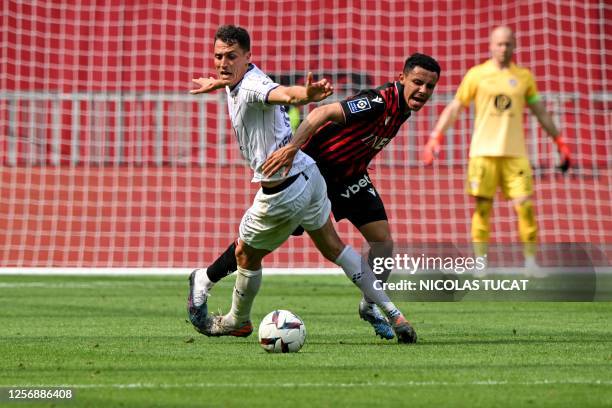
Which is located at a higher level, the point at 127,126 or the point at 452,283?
the point at 127,126

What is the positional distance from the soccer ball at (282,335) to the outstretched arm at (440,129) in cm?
418

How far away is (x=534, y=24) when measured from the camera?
68.3 ft

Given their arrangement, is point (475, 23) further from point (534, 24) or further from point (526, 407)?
point (526, 407)

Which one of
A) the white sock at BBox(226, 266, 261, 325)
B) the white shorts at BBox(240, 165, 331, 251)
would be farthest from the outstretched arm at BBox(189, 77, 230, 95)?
the white sock at BBox(226, 266, 261, 325)

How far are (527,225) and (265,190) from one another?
525 centimetres

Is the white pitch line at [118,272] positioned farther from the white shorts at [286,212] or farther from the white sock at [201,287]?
the white shorts at [286,212]

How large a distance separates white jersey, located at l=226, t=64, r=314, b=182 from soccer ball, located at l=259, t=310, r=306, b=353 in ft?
2.66

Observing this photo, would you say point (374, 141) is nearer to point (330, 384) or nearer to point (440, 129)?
point (330, 384)

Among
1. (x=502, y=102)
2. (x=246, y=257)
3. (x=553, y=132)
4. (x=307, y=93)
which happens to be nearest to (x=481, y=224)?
(x=553, y=132)

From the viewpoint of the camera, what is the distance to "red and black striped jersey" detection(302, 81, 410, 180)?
24.2 feet

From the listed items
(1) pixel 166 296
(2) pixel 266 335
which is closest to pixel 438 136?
(1) pixel 166 296

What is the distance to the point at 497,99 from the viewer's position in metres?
11.6

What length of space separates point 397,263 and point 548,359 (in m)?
3.29

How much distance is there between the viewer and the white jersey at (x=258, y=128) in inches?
261
